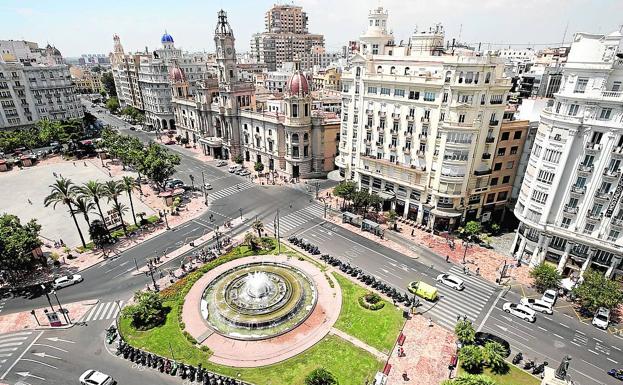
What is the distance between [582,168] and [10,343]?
9583 centimetres

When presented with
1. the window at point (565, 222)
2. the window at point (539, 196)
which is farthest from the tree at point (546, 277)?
the window at point (539, 196)

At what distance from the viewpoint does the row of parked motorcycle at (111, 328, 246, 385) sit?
44906mm

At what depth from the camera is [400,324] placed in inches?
2141

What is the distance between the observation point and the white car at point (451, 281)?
63.1 metres

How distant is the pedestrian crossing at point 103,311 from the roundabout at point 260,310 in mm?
11493

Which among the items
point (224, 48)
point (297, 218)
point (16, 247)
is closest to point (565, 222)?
point (297, 218)

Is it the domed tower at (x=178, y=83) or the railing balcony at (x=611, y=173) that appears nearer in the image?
the railing balcony at (x=611, y=173)

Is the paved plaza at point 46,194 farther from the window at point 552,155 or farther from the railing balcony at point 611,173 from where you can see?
the railing balcony at point 611,173

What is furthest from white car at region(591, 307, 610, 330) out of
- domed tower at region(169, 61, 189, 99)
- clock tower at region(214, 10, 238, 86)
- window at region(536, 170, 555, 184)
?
domed tower at region(169, 61, 189, 99)

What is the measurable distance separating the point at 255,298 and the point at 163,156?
62738mm

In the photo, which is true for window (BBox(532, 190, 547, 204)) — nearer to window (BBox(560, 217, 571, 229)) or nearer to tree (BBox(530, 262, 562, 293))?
window (BBox(560, 217, 571, 229))

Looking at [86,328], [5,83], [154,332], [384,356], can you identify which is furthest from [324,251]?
[5,83]

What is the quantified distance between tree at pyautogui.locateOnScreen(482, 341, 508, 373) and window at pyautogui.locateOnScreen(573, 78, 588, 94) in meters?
43.2

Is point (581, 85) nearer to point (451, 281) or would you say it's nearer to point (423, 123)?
point (423, 123)
